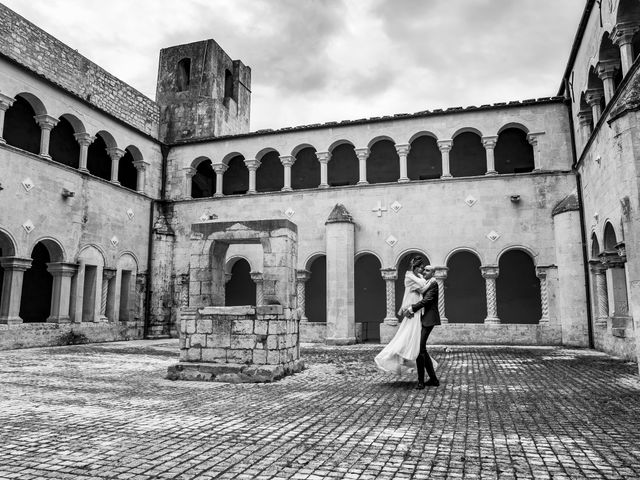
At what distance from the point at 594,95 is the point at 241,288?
16.8 meters

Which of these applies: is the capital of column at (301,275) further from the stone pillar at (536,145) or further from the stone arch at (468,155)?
the stone pillar at (536,145)

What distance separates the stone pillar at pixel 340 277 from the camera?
65.1ft

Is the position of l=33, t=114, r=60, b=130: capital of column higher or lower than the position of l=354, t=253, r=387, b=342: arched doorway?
higher

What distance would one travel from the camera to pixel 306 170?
25172mm

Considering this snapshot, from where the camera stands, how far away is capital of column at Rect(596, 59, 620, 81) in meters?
14.1

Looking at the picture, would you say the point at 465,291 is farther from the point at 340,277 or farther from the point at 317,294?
the point at 317,294

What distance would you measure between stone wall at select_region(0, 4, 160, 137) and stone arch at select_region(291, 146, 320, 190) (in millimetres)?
7884

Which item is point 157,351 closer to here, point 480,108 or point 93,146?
point 93,146

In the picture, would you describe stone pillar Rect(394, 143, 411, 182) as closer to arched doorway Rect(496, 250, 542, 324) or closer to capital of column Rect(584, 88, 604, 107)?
arched doorway Rect(496, 250, 542, 324)

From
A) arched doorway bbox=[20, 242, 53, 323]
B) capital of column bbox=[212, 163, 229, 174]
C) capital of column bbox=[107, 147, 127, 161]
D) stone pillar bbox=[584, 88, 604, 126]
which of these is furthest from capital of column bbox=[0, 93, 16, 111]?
stone pillar bbox=[584, 88, 604, 126]

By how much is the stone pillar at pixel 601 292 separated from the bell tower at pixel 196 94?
19.4 meters

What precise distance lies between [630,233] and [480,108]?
12014 millimetres

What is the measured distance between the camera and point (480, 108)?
20328 mm

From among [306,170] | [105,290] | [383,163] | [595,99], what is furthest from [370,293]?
[595,99]
